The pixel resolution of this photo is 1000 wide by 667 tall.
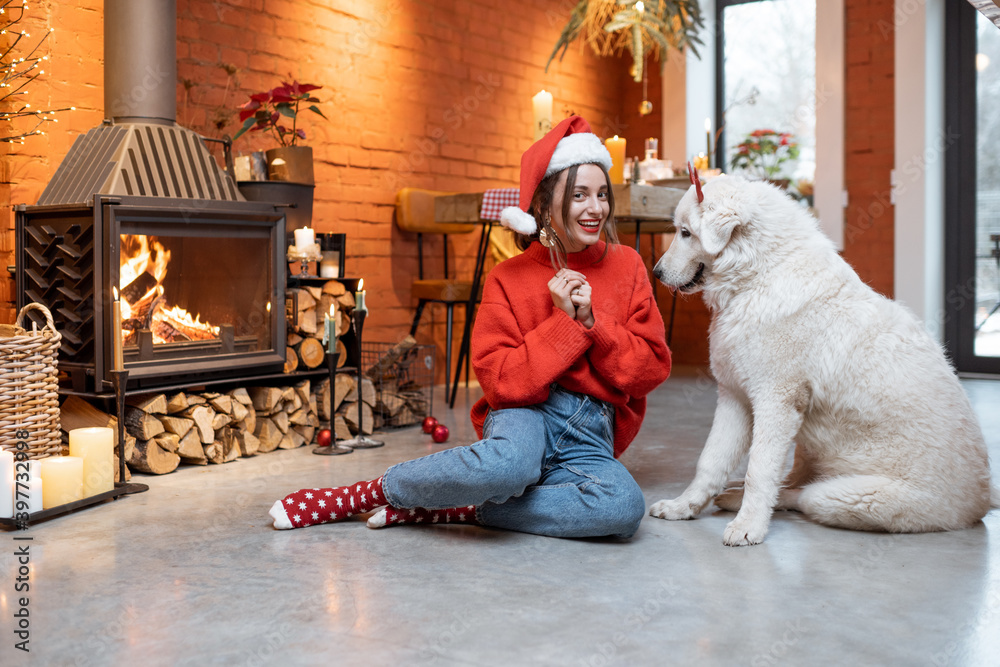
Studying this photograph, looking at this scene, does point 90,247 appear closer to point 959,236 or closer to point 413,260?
point 413,260

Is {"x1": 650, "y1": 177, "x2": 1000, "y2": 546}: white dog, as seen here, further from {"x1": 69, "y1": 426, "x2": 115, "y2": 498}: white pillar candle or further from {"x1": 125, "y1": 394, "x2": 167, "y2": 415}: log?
{"x1": 125, "y1": 394, "x2": 167, "y2": 415}: log

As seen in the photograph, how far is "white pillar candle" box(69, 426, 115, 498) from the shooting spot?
226cm

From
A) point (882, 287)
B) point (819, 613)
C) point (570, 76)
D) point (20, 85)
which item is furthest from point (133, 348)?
point (882, 287)

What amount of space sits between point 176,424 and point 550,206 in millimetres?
1427

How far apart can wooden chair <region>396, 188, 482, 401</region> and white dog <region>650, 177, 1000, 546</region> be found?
2.20 m

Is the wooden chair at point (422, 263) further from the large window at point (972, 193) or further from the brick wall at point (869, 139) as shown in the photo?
the large window at point (972, 193)

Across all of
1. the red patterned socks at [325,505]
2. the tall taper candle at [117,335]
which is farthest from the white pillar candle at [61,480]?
the red patterned socks at [325,505]

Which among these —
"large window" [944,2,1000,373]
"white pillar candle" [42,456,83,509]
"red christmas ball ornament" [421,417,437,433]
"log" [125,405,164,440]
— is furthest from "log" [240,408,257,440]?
"large window" [944,2,1000,373]

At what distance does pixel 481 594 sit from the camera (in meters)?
1.64

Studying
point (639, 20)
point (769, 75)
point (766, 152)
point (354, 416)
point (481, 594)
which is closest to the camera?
point (481, 594)

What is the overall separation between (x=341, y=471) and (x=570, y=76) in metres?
3.80

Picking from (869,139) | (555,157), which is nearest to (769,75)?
(869,139)

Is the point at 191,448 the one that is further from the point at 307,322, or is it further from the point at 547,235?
the point at 547,235

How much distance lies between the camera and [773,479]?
1.97 meters
